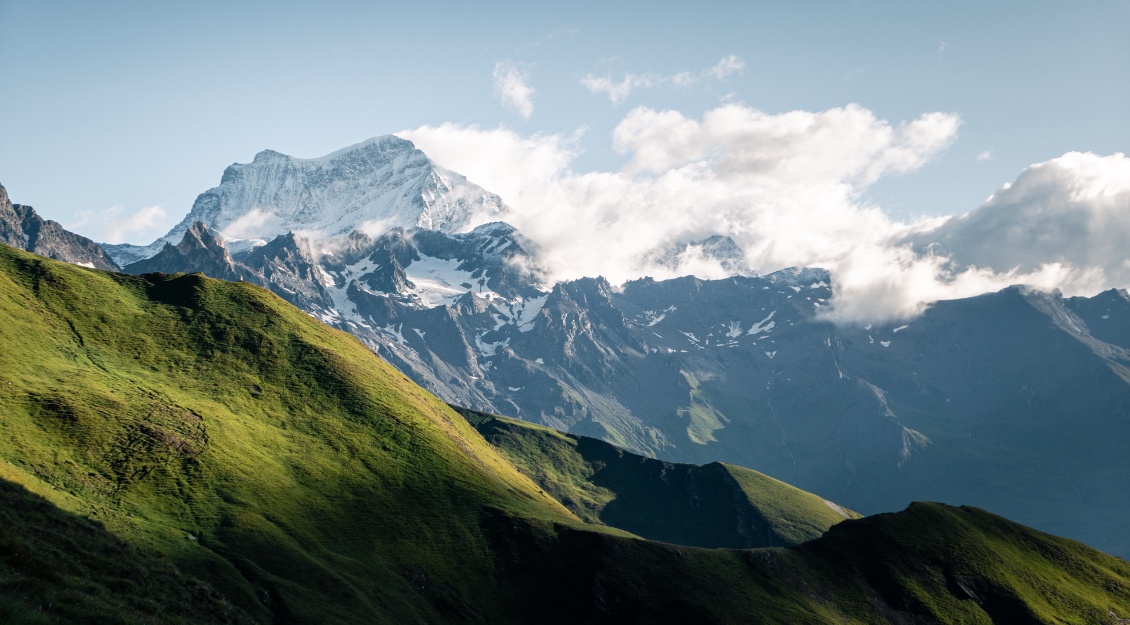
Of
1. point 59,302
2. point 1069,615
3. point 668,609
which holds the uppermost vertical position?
point 1069,615

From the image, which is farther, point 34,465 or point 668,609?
point 668,609

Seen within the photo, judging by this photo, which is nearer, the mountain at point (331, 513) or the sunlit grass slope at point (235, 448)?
the sunlit grass slope at point (235, 448)

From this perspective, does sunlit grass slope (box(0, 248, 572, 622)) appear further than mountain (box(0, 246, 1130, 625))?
No

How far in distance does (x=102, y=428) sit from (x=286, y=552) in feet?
115

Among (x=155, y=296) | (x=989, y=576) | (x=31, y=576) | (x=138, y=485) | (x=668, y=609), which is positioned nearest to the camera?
(x=31, y=576)

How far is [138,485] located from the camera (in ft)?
374

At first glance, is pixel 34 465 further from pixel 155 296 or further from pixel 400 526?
pixel 155 296

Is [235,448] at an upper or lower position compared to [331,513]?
upper

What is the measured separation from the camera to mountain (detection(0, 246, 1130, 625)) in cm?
10856

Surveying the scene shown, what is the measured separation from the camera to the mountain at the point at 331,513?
356 ft

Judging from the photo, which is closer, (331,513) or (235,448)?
(331,513)

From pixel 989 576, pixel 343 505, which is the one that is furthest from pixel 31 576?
pixel 989 576

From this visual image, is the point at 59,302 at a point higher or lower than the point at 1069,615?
lower

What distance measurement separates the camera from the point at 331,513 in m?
134
